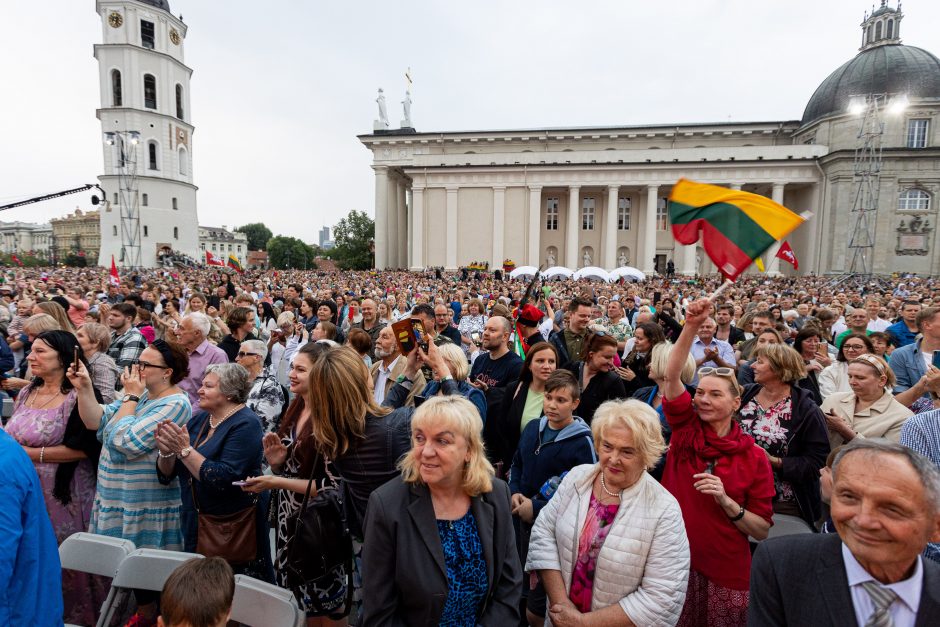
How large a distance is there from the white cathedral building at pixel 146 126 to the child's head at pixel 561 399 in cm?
5800

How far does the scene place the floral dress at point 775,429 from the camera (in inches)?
134

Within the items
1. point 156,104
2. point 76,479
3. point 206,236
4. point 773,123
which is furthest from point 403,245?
point 206,236

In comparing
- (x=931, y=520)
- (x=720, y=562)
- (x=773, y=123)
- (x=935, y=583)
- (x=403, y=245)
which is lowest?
(x=720, y=562)

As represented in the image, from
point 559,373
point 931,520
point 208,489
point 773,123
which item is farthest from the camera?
point 773,123

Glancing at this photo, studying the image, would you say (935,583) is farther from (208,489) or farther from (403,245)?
(403,245)

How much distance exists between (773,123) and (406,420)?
202ft

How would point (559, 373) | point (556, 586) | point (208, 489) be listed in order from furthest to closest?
point (559, 373)
point (208, 489)
point (556, 586)

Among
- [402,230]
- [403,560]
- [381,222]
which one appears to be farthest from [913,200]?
[403,560]

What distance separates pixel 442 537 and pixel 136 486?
7.75ft

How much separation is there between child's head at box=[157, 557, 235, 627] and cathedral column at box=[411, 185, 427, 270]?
45.5 m

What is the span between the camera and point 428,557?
7.04 feet

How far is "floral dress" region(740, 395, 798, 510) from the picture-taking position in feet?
11.2

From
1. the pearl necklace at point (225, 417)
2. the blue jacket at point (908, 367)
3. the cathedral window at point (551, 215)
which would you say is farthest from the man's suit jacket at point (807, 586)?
the cathedral window at point (551, 215)

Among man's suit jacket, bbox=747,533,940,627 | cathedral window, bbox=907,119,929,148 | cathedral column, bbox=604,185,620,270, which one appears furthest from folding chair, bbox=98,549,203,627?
cathedral window, bbox=907,119,929,148
